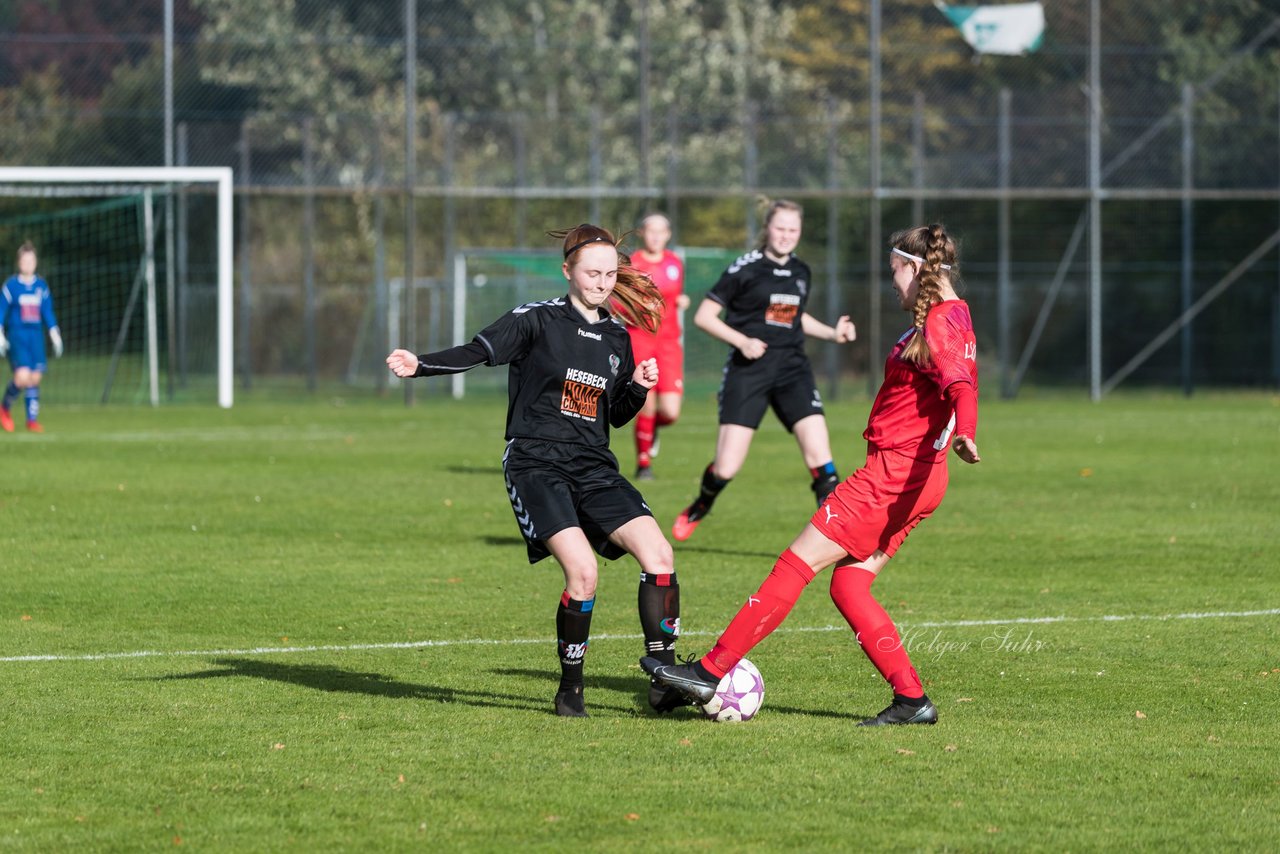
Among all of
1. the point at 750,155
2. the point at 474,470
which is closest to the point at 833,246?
the point at 750,155

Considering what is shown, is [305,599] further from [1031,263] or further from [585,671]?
[1031,263]

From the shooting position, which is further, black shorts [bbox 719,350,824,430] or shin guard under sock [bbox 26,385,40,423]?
shin guard under sock [bbox 26,385,40,423]

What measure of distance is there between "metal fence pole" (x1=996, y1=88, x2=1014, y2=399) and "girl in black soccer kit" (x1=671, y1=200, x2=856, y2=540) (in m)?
18.3

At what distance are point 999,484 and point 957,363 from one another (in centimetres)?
961

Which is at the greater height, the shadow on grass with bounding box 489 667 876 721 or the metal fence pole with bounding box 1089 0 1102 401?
the metal fence pole with bounding box 1089 0 1102 401

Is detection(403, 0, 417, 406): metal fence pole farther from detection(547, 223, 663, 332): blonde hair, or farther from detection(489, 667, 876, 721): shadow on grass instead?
detection(547, 223, 663, 332): blonde hair

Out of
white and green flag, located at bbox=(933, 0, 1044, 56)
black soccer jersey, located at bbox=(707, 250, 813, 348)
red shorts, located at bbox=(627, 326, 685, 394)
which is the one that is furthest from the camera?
white and green flag, located at bbox=(933, 0, 1044, 56)

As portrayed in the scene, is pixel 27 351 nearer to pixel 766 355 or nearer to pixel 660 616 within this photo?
pixel 766 355

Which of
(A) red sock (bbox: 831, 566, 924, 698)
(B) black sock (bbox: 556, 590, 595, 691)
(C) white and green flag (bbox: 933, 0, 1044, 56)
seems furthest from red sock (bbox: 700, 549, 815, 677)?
(C) white and green flag (bbox: 933, 0, 1044, 56)

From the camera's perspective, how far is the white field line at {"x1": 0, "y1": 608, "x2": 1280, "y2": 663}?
26.1 ft

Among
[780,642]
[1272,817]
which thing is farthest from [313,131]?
[1272,817]

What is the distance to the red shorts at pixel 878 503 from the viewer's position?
6555 mm

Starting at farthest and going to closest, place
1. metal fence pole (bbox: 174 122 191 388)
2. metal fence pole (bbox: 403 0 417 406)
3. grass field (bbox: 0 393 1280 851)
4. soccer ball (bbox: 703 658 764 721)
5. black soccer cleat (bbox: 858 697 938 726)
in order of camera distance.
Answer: metal fence pole (bbox: 174 122 191 388) → metal fence pole (bbox: 403 0 417 406) → soccer ball (bbox: 703 658 764 721) → black soccer cleat (bbox: 858 697 938 726) → grass field (bbox: 0 393 1280 851)

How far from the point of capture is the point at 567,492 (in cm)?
685
